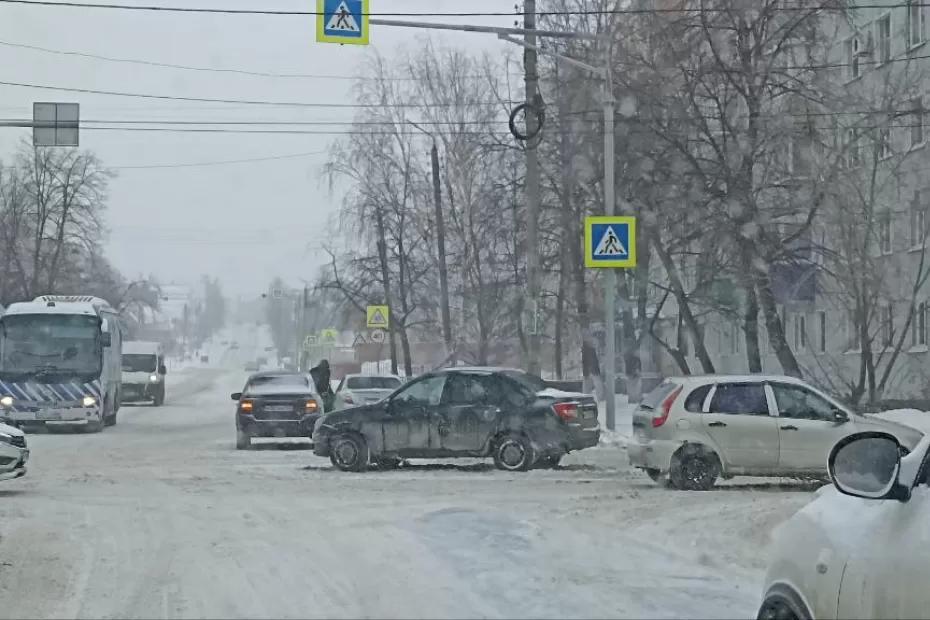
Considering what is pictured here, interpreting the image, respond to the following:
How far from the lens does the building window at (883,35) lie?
44.5 m

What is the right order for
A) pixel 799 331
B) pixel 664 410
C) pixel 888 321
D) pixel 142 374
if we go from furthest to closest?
pixel 142 374 < pixel 799 331 < pixel 888 321 < pixel 664 410

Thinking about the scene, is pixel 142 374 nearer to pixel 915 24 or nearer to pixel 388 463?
pixel 915 24

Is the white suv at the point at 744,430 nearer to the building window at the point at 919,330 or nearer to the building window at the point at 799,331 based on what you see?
the building window at the point at 919,330

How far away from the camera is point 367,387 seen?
3209 cm

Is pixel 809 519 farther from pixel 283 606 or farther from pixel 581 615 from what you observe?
pixel 283 606

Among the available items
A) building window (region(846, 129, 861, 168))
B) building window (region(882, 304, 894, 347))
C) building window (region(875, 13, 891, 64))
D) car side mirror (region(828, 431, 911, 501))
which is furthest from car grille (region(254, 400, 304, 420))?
building window (region(875, 13, 891, 64))

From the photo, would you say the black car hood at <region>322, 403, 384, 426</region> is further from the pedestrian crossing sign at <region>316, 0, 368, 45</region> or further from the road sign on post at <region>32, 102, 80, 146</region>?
the road sign on post at <region>32, 102, 80, 146</region>

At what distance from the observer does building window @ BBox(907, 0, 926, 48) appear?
42.4 metres

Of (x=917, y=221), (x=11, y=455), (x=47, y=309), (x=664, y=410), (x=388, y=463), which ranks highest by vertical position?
(x=917, y=221)

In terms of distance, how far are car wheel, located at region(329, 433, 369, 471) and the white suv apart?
4756 mm

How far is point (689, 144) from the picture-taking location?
34.8 meters

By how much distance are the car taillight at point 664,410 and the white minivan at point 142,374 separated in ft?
134

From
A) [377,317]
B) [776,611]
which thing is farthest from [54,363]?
[776,611]

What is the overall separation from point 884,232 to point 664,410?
2446 cm
